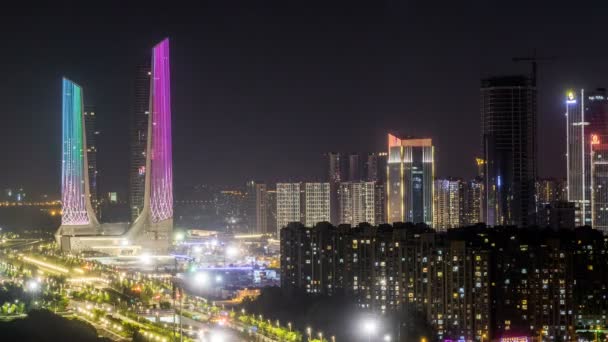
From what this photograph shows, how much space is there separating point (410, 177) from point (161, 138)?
6.93m

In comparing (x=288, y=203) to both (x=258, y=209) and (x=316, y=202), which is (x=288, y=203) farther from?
(x=258, y=209)

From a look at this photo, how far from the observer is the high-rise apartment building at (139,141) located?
1981cm

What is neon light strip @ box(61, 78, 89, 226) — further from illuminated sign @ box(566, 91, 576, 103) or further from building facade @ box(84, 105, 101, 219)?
illuminated sign @ box(566, 91, 576, 103)

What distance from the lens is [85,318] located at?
42.1 ft

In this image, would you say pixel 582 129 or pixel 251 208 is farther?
pixel 251 208

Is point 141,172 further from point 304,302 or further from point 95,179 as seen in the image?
point 304,302

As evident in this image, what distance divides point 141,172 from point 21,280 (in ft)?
18.9

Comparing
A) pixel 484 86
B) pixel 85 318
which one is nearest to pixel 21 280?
pixel 85 318

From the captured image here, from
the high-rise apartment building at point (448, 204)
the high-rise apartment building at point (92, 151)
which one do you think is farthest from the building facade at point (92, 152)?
the high-rise apartment building at point (448, 204)

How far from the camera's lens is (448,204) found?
938 inches

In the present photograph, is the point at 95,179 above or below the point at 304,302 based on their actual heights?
above

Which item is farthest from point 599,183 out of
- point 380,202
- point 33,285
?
point 33,285

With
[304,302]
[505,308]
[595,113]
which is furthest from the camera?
[595,113]

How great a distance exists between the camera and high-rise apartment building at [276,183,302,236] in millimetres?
26094
